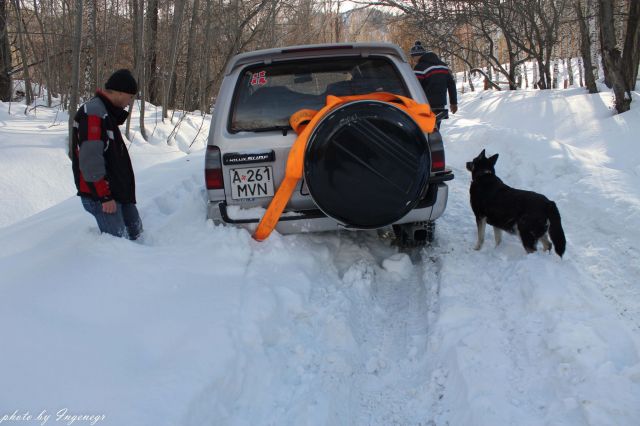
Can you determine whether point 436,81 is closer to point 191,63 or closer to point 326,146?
point 326,146

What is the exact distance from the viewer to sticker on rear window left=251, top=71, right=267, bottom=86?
385cm

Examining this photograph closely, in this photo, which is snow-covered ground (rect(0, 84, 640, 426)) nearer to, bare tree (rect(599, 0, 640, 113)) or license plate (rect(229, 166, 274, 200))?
license plate (rect(229, 166, 274, 200))

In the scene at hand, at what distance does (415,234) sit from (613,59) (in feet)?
28.6

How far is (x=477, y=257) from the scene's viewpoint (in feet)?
13.9

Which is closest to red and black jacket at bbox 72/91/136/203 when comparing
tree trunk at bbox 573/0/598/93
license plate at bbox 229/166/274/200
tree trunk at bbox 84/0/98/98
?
license plate at bbox 229/166/274/200

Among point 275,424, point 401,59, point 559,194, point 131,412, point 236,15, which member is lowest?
point 275,424

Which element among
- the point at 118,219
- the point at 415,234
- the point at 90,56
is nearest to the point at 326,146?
the point at 415,234

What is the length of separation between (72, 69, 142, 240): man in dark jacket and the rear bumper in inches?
→ 29.0

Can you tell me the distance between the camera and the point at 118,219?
3.79 meters

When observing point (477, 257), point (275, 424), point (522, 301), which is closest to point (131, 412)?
point (275, 424)

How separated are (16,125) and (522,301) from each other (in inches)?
431

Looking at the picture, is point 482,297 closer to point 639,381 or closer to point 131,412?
point 639,381

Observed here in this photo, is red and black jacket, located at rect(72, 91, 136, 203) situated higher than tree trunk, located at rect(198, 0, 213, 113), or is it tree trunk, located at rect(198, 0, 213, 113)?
tree trunk, located at rect(198, 0, 213, 113)

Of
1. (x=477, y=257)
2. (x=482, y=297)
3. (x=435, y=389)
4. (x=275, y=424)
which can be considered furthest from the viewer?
(x=477, y=257)
